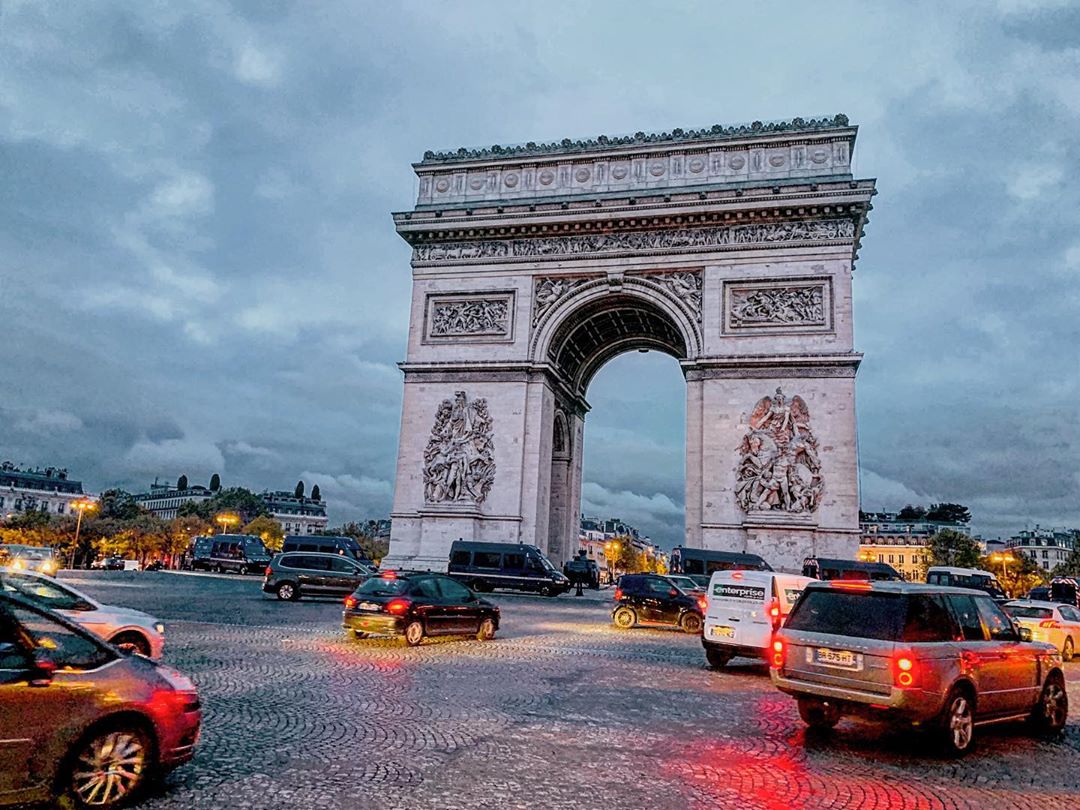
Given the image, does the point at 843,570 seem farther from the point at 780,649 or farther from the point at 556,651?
the point at 780,649

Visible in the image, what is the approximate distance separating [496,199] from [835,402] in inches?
681

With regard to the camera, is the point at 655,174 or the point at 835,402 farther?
the point at 655,174

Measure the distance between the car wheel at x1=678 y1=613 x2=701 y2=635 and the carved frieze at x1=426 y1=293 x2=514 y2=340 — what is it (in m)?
17.5

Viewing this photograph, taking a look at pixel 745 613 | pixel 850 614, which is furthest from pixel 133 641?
pixel 745 613

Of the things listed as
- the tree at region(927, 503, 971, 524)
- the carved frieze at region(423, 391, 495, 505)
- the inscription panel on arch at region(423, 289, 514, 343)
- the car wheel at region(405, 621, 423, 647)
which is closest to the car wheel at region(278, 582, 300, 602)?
the carved frieze at region(423, 391, 495, 505)

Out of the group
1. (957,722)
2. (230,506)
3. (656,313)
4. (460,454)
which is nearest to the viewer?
(957,722)

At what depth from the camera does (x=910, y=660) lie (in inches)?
269

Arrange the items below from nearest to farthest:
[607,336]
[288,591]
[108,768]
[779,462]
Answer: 1. [108,768]
2. [288,591]
3. [779,462]
4. [607,336]

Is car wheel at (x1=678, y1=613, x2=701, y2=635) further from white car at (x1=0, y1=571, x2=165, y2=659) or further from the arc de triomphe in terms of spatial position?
white car at (x1=0, y1=571, x2=165, y2=659)

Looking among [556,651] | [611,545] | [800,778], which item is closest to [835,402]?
[556,651]

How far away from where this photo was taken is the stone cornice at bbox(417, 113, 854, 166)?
31.8 metres

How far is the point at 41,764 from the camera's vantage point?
173 inches

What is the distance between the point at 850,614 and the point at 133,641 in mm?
8332

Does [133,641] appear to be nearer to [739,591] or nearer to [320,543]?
[739,591]
